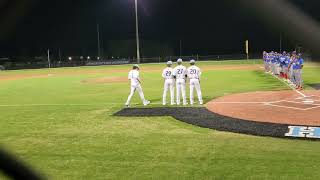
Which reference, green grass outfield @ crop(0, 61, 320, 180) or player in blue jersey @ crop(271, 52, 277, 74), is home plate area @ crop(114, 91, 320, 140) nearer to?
green grass outfield @ crop(0, 61, 320, 180)

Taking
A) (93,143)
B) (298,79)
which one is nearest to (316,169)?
(93,143)

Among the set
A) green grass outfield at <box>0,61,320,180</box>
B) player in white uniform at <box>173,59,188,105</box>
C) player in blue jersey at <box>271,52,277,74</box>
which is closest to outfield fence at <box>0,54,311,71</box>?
player in blue jersey at <box>271,52,277,74</box>

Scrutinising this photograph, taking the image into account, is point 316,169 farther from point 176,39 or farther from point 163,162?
point 176,39

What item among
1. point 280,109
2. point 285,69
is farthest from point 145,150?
point 285,69

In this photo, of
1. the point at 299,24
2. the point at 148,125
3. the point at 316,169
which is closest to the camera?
the point at 299,24

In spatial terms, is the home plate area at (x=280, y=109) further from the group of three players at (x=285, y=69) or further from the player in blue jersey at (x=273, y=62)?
the player in blue jersey at (x=273, y=62)

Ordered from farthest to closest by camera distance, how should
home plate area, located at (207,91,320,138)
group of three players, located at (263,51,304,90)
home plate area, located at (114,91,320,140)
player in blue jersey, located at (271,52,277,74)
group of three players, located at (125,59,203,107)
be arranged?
player in blue jersey, located at (271,52,277,74) → group of three players, located at (263,51,304,90) → group of three players, located at (125,59,203,107) → home plate area, located at (207,91,320,138) → home plate area, located at (114,91,320,140)

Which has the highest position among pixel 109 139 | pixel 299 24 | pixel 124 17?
pixel 124 17

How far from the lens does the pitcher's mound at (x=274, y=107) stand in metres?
12.9

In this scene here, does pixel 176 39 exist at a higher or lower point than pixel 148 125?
higher

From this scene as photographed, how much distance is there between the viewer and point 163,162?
8.38m

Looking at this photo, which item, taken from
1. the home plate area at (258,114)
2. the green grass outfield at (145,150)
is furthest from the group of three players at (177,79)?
the green grass outfield at (145,150)

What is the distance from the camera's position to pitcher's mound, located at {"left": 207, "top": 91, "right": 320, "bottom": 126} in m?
12.9

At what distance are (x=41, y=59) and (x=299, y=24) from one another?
6179cm
